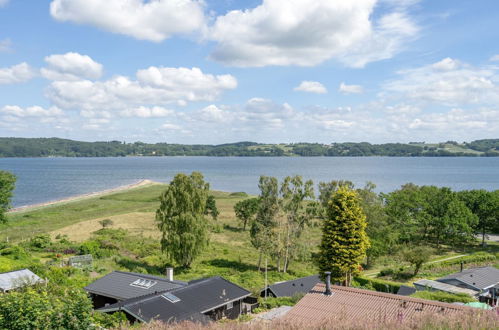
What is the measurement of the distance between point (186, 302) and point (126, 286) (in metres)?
6.27

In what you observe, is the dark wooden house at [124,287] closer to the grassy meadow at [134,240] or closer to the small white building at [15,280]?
the small white building at [15,280]

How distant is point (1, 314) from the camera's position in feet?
38.1

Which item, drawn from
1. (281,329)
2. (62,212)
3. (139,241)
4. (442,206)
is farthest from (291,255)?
(62,212)

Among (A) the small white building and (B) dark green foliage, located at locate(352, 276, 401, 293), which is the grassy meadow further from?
(B) dark green foliage, located at locate(352, 276, 401, 293)

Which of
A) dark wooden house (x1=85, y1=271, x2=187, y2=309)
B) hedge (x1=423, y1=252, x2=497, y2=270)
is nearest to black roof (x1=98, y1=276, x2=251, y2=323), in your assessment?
dark wooden house (x1=85, y1=271, x2=187, y2=309)

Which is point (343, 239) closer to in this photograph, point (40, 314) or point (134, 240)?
point (40, 314)

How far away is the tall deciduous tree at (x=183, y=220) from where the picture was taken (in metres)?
38.3

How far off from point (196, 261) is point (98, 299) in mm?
16877

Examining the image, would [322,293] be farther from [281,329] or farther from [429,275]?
[429,275]

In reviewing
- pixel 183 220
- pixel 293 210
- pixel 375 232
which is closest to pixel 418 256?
pixel 375 232

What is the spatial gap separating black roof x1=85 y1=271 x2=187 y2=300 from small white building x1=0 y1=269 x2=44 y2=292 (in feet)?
12.6

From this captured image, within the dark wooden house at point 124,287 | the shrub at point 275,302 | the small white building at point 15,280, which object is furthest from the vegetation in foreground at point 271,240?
the shrub at point 275,302

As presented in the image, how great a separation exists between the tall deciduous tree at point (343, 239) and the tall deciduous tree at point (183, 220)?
46.0 feet

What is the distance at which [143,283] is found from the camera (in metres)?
26.1
